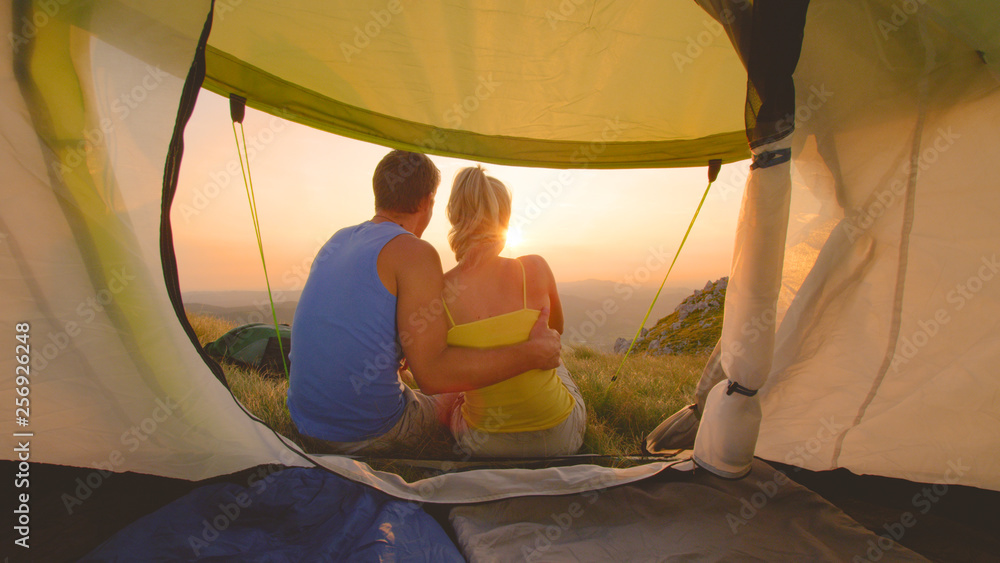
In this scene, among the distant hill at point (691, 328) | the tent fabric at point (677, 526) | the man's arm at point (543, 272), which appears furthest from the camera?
the distant hill at point (691, 328)

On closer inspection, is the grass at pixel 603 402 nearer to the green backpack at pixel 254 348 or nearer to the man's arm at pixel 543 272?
the green backpack at pixel 254 348

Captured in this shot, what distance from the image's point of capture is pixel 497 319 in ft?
5.43

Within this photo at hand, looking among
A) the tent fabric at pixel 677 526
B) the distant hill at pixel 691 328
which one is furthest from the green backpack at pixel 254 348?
the distant hill at pixel 691 328

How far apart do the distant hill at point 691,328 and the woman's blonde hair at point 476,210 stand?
4.11 metres

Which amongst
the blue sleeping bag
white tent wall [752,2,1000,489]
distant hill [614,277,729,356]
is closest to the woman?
the blue sleeping bag

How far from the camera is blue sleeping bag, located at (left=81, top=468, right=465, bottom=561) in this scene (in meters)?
1.04

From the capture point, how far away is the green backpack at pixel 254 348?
9.62ft

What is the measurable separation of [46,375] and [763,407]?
2456 mm

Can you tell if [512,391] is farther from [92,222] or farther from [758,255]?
[92,222]

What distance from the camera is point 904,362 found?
1.40 m

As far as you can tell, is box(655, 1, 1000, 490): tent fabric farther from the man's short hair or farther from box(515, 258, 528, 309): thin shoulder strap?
the man's short hair

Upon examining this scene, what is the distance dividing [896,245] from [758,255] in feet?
1.74

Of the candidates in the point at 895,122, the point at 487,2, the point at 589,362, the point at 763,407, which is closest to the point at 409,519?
the point at 763,407

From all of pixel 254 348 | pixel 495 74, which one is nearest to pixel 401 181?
pixel 495 74
